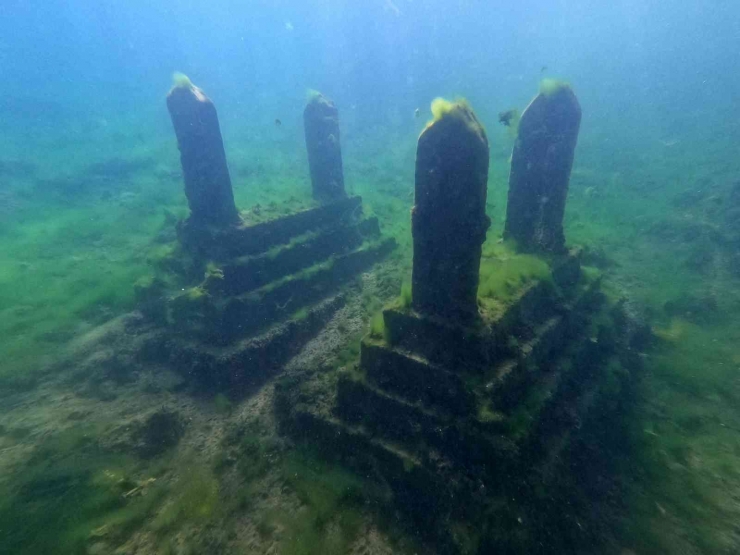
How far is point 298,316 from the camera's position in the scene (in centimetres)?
1176

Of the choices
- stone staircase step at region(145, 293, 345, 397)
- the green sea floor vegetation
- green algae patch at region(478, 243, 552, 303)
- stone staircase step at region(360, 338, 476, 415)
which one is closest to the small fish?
the green sea floor vegetation

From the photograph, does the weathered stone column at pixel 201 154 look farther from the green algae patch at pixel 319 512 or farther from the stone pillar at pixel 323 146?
the green algae patch at pixel 319 512

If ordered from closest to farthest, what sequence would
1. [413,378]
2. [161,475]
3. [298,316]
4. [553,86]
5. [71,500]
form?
[71,500]
[413,378]
[161,475]
[553,86]
[298,316]

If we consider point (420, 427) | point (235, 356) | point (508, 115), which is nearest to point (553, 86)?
point (508, 115)

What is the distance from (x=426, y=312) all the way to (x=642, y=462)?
16.4ft

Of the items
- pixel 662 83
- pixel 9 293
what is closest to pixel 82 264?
pixel 9 293

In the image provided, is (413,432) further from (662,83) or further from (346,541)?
(662,83)

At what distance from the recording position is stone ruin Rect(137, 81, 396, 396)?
1052cm

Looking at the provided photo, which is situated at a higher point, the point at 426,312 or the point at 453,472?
the point at 426,312

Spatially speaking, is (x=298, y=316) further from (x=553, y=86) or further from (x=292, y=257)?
(x=553, y=86)

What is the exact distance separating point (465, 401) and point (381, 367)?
1.77 m

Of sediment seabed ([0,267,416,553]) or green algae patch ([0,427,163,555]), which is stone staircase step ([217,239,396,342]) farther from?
green algae patch ([0,427,163,555])

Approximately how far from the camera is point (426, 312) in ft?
24.1

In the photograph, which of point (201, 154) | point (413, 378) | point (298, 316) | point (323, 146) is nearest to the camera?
point (413, 378)
